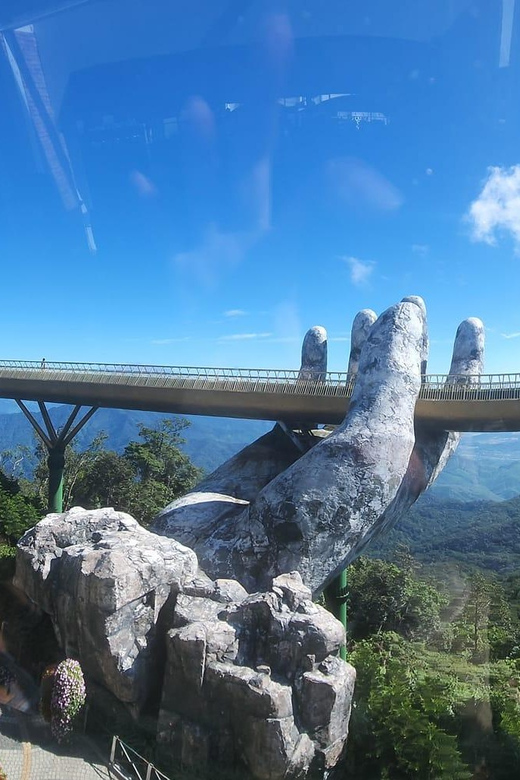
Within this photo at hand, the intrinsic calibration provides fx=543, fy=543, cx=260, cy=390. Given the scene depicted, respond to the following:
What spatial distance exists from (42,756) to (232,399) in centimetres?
1029

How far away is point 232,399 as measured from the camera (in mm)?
15773

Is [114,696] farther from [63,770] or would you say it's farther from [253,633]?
[253,633]

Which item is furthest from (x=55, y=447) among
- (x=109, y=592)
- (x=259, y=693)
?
(x=259, y=693)

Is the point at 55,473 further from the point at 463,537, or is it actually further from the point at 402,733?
the point at 463,537

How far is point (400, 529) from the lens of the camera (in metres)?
109

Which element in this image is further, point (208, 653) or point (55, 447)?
point (55, 447)

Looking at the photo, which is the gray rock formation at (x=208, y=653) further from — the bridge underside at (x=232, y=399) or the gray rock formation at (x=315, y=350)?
the gray rock formation at (x=315, y=350)

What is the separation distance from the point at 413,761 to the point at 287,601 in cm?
233

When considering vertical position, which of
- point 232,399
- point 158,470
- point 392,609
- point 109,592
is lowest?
point 392,609

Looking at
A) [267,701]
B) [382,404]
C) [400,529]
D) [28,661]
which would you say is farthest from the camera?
[400,529]

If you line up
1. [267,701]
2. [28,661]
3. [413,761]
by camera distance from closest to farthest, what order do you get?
1. [267,701]
2. [413,761]
3. [28,661]

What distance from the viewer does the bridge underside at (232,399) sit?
12641 millimetres

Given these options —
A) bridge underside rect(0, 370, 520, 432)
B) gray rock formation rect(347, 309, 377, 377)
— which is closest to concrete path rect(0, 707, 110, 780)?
bridge underside rect(0, 370, 520, 432)

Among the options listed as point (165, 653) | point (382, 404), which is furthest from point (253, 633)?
point (382, 404)
